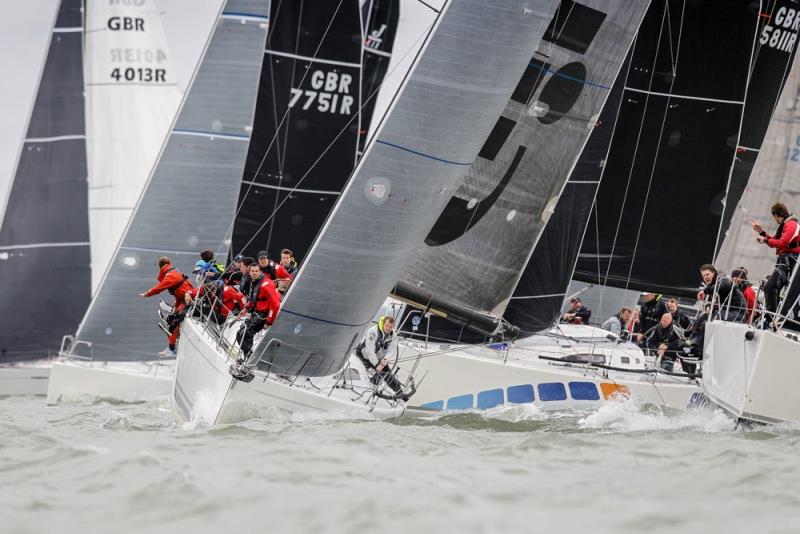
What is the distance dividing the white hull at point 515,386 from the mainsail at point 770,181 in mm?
6295

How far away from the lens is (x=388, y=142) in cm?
918

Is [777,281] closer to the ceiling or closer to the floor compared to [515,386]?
closer to the ceiling

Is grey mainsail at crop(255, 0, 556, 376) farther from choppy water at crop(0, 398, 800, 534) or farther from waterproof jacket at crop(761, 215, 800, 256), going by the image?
waterproof jacket at crop(761, 215, 800, 256)

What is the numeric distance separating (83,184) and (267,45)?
346cm

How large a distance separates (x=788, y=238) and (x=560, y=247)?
3739mm

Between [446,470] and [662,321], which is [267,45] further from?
[446,470]

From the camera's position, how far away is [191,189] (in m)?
13.8

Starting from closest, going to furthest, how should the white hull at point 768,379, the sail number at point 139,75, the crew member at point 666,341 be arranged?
the white hull at point 768,379, the crew member at point 666,341, the sail number at point 139,75

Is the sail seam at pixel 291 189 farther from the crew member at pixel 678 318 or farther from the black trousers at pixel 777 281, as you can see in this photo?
the black trousers at pixel 777 281

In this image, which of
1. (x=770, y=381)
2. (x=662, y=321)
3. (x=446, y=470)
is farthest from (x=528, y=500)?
(x=662, y=321)

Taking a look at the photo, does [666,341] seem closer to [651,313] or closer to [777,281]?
[651,313]

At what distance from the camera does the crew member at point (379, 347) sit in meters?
10.2

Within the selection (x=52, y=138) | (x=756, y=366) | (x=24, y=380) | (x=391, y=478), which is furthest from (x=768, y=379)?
(x=52, y=138)

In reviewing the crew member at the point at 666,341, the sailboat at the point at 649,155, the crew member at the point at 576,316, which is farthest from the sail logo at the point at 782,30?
the crew member at the point at 576,316
